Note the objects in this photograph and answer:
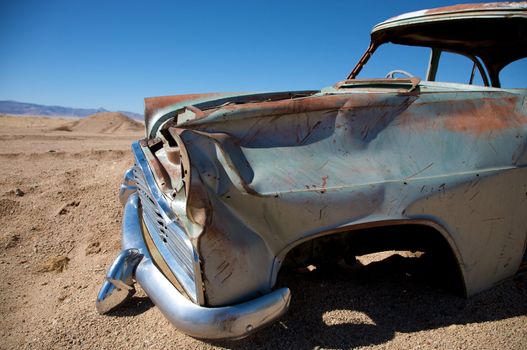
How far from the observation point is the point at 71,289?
2504 mm

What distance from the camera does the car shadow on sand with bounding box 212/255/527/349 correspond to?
1.87m

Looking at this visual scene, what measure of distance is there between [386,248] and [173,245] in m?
1.19

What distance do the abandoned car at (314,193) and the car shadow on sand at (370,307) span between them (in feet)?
0.70

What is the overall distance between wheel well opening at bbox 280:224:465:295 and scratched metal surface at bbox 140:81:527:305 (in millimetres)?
148

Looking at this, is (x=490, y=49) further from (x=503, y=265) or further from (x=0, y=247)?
(x=0, y=247)

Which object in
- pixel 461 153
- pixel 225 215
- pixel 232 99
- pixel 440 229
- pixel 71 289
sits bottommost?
pixel 71 289

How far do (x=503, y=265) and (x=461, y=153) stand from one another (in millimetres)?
680

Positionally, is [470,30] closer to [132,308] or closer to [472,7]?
[472,7]

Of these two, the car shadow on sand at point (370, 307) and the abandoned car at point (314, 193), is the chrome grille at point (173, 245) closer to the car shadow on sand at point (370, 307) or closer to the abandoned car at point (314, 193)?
the abandoned car at point (314, 193)

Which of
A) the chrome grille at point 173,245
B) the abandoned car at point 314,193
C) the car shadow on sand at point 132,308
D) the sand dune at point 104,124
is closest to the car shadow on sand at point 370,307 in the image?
the abandoned car at point 314,193

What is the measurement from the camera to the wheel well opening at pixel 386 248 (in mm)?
1992

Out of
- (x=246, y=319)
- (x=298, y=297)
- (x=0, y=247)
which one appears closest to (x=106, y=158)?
(x=0, y=247)

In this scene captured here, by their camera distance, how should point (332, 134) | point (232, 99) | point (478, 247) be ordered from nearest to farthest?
point (332, 134) < point (478, 247) < point (232, 99)

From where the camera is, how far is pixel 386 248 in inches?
86.0
